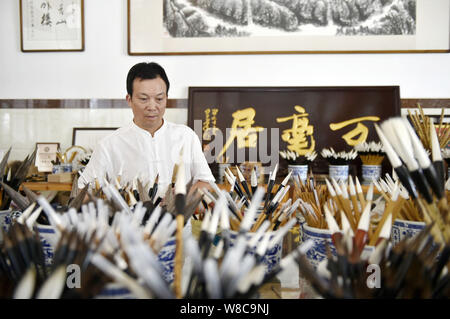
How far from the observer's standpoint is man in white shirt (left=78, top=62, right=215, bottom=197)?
5.56 ft

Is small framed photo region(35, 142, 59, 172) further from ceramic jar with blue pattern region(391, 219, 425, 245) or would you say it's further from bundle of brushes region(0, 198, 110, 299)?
ceramic jar with blue pattern region(391, 219, 425, 245)

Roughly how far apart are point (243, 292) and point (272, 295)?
0.64ft

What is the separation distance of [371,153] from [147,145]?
141 centimetres

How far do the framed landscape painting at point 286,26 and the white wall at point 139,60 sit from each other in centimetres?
7

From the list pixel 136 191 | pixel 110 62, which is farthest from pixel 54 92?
pixel 136 191

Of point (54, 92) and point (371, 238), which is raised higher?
point (54, 92)

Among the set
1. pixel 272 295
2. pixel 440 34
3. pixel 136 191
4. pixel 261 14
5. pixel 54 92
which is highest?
pixel 261 14

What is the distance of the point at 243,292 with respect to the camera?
1.07 feet

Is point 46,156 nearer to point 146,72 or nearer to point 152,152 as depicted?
point 152,152

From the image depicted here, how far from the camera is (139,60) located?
2.53 m

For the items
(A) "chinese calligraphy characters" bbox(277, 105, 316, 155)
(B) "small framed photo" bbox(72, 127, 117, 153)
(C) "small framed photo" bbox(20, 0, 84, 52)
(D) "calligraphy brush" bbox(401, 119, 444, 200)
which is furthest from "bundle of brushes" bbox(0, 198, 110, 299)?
(C) "small framed photo" bbox(20, 0, 84, 52)

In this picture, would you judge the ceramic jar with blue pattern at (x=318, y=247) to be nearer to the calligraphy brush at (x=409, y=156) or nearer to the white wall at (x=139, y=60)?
the calligraphy brush at (x=409, y=156)
